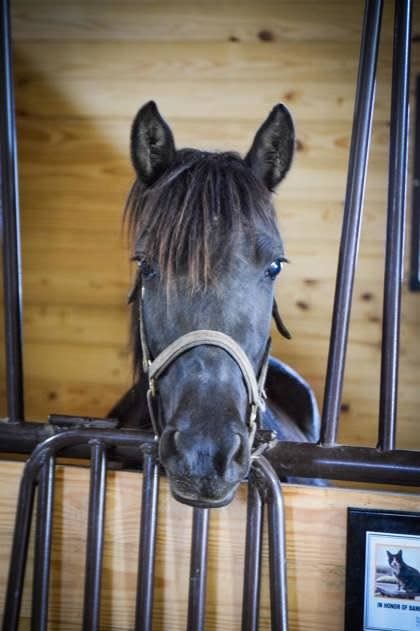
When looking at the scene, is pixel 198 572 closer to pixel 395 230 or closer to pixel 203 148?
pixel 395 230

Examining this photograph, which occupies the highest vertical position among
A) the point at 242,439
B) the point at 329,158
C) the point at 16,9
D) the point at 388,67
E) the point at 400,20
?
the point at 16,9

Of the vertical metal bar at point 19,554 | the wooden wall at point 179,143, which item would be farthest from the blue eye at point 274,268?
the wooden wall at point 179,143

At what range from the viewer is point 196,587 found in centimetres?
95

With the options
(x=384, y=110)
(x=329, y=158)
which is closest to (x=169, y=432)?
(x=329, y=158)

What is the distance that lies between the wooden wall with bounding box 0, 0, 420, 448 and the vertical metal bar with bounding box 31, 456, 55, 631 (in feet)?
5.04

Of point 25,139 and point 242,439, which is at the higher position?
point 25,139

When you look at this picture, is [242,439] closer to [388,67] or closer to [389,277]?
[389,277]

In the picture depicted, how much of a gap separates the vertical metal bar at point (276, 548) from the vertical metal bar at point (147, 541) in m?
0.19

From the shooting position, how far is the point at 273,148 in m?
1.17

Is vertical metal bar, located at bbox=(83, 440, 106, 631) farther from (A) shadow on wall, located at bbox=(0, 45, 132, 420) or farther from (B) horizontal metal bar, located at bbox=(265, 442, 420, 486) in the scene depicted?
(A) shadow on wall, located at bbox=(0, 45, 132, 420)

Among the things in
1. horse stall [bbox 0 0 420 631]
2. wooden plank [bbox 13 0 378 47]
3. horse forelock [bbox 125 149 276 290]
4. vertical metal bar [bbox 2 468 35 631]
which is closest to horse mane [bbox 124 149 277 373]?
horse forelock [bbox 125 149 276 290]

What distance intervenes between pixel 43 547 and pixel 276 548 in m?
0.42

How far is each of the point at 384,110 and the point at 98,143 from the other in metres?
1.24

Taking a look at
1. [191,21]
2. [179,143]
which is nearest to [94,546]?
[179,143]
